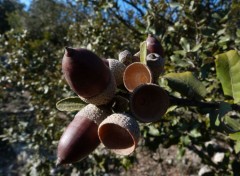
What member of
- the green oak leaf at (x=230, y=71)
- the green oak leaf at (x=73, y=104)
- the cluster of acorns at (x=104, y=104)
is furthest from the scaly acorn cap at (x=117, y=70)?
the green oak leaf at (x=230, y=71)

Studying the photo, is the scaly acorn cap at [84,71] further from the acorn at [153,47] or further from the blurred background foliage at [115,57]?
the blurred background foliage at [115,57]

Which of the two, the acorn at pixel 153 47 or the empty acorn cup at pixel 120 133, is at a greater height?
the acorn at pixel 153 47

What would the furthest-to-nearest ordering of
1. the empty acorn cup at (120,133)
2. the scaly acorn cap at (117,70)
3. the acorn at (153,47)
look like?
the acorn at (153,47) < the scaly acorn cap at (117,70) < the empty acorn cup at (120,133)

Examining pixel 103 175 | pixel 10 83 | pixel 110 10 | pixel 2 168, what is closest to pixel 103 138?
pixel 103 175

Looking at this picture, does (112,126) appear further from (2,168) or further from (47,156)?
(2,168)

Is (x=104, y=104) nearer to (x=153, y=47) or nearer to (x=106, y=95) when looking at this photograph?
(x=106, y=95)

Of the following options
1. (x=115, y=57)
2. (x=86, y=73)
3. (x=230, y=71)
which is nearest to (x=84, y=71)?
(x=86, y=73)
